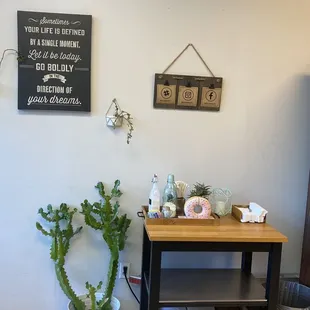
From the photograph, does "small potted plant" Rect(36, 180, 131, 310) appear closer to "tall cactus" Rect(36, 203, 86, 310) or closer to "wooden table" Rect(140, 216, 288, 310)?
"tall cactus" Rect(36, 203, 86, 310)

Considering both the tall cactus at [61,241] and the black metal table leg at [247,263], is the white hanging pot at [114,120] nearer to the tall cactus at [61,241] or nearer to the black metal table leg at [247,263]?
the tall cactus at [61,241]

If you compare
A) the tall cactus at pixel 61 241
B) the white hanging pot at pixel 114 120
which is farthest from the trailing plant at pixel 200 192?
the tall cactus at pixel 61 241

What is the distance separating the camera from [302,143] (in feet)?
7.77

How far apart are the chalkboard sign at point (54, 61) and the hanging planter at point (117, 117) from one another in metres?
0.14

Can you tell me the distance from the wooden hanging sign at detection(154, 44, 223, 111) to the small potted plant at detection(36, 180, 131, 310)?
559 millimetres

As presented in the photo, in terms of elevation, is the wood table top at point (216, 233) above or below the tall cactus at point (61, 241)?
above

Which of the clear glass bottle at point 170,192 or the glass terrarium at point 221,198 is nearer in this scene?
the clear glass bottle at point 170,192

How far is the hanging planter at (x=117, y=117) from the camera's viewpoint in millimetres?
2172

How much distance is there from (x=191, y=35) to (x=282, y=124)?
2.53 ft

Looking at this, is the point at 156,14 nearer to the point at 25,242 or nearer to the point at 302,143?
the point at 302,143

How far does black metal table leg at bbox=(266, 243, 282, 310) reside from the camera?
1.86 meters

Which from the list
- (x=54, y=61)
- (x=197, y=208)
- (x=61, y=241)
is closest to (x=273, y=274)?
(x=197, y=208)

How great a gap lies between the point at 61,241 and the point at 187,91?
112cm

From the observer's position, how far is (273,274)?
1.86 meters
